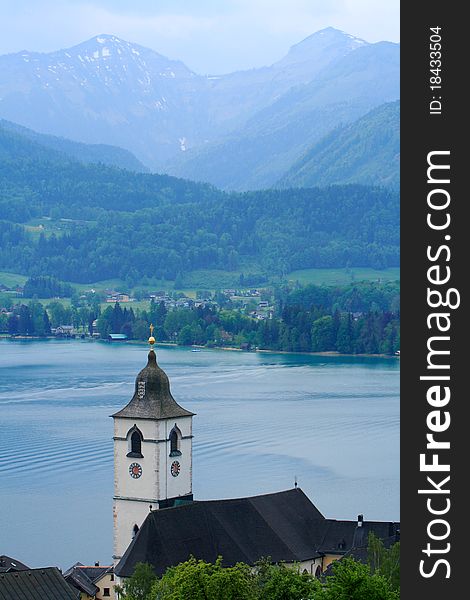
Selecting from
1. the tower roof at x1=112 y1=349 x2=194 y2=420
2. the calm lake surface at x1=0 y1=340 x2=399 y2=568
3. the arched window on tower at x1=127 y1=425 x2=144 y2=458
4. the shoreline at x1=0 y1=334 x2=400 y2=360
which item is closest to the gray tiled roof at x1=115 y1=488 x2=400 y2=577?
the arched window on tower at x1=127 y1=425 x2=144 y2=458

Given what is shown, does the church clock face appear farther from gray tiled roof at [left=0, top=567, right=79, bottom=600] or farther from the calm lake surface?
the calm lake surface

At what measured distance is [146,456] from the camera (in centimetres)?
2605

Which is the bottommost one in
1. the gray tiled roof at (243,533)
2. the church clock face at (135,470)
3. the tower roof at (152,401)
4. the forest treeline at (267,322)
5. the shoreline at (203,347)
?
the gray tiled roof at (243,533)

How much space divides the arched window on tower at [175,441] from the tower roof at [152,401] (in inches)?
10.6

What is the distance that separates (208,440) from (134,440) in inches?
876

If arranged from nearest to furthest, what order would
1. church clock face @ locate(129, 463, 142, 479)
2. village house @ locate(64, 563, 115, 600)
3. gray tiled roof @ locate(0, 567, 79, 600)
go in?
gray tiled roof @ locate(0, 567, 79, 600), church clock face @ locate(129, 463, 142, 479), village house @ locate(64, 563, 115, 600)

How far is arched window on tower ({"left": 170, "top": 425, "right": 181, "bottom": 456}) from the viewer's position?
2636cm

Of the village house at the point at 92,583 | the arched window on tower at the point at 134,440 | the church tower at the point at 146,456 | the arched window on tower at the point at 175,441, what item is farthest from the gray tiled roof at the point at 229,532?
the village house at the point at 92,583

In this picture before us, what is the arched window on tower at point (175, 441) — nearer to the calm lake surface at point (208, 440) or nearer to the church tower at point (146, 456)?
the church tower at point (146, 456)

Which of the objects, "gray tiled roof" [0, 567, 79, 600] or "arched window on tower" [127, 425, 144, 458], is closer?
"gray tiled roof" [0, 567, 79, 600]

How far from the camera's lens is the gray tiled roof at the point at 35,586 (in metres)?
22.6

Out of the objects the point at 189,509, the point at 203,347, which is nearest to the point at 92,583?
the point at 189,509

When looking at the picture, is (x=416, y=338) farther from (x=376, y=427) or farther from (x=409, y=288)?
(x=376, y=427)

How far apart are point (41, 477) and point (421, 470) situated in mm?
34108
